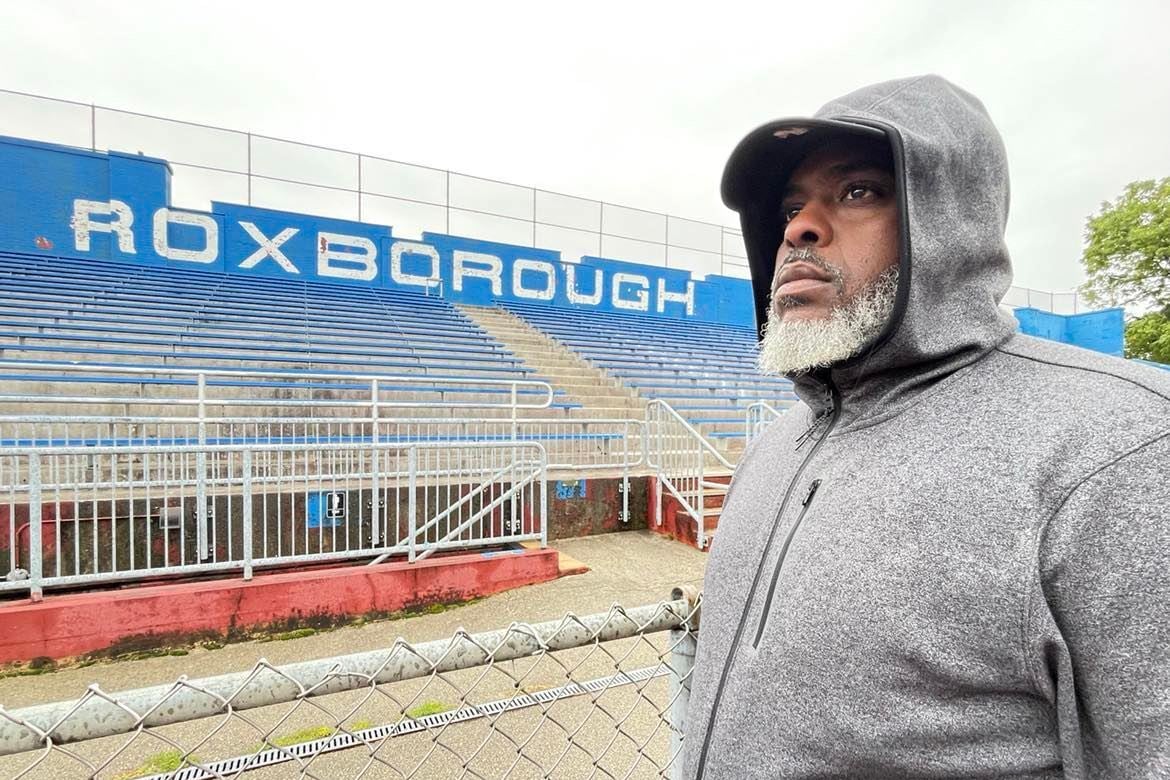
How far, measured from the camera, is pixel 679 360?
44.2ft

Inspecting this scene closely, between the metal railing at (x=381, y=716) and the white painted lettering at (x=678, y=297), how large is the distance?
15938 mm

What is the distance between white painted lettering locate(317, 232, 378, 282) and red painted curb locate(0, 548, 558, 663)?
10569 millimetres

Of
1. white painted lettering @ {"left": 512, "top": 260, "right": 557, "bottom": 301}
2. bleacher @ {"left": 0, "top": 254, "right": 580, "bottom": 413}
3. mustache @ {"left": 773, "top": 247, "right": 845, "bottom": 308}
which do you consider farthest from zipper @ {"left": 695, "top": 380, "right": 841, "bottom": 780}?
white painted lettering @ {"left": 512, "top": 260, "right": 557, "bottom": 301}

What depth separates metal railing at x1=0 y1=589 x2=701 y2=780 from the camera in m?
0.87

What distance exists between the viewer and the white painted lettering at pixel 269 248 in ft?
41.3

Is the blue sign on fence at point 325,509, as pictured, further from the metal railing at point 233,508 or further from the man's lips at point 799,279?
the man's lips at point 799,279

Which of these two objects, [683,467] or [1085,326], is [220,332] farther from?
[1085,326]

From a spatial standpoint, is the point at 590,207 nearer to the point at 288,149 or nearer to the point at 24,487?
the point at 288,149

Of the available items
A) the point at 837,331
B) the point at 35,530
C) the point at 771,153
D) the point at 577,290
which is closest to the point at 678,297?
the point at 577,290

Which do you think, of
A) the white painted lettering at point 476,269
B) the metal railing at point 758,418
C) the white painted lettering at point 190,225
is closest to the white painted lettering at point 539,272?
the white painted lettering at point 476,269

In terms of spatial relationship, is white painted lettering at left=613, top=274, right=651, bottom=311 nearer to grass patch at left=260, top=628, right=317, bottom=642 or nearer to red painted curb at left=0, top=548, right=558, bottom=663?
red painted curb at left=0, top=548, right=558, bottom=663

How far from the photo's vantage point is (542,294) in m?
16.3

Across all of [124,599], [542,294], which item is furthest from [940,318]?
[542,294]

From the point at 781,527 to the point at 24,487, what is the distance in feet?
18.2
